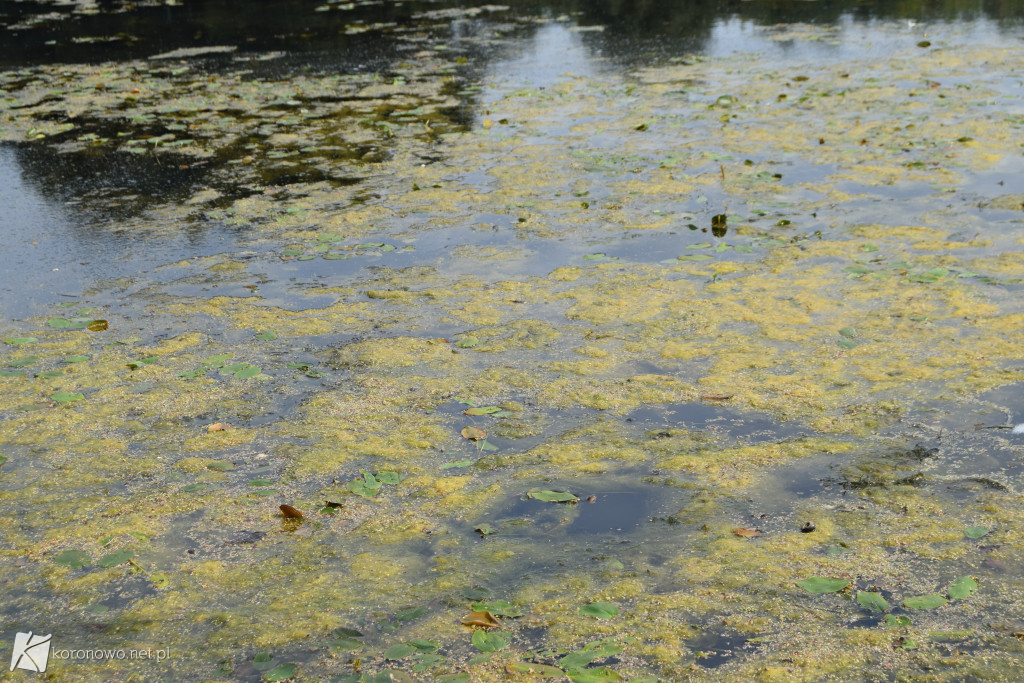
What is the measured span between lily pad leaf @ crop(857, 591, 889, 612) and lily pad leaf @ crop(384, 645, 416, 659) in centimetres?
98

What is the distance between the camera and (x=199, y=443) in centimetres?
270

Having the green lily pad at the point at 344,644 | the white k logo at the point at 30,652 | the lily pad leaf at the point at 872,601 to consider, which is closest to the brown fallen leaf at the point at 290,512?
Result: the green lily pad at the point at 344,644

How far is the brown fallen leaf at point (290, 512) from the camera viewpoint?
7.63ft

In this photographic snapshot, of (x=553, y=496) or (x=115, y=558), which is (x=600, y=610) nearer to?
(x=553, y=496)

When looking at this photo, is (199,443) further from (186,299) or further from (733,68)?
(733,68)

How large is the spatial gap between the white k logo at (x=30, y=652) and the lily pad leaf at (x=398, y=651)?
0.70 meters

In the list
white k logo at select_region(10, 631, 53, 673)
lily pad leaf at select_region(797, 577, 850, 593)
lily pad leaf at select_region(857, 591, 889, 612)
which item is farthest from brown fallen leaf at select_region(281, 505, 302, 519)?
lily pad leaf at select_region(857, 591, 889, 612)

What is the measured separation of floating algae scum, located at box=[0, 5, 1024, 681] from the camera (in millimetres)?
1950

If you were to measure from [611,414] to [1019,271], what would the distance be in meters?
1.91

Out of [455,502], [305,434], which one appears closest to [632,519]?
[455,502]

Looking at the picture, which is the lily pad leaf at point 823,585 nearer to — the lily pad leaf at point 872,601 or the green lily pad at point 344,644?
the lily pad leaf at point 872,601

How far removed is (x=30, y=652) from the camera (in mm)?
1886

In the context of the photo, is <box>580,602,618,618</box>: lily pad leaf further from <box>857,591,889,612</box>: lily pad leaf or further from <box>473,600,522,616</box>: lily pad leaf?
<box>857,591,889,612</box>: lily pad leaf

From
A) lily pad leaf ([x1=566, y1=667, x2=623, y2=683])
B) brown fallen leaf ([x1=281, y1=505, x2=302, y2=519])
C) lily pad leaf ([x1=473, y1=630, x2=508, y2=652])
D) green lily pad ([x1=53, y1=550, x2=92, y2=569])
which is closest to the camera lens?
lily pad leaf ([x1=566, y1=667, x2=623, y2=683])
